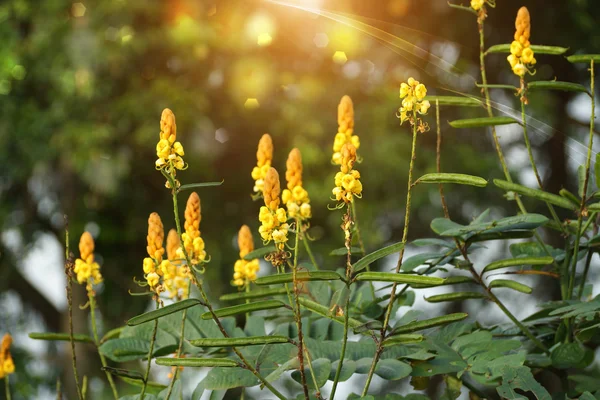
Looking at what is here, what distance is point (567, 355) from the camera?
2.79 ft

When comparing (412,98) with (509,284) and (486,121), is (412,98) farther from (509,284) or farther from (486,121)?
(509,284)

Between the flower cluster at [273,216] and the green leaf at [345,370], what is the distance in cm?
16

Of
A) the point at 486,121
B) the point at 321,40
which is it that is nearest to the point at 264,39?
the point at 321,40

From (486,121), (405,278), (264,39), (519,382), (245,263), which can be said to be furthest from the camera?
(264,39)

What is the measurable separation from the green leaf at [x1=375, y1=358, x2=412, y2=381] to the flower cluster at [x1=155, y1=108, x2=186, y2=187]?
292 millimetres

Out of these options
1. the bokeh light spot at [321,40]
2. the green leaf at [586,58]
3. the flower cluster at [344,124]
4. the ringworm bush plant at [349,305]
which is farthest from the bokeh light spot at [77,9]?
the green leaf at [586,58]

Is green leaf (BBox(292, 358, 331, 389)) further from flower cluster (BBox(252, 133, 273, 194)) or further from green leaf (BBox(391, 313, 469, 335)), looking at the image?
flower cluster (BBox(252, 133, 273, 194))

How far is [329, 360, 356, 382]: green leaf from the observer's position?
747 mm

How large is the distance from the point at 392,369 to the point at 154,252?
28 centimetres

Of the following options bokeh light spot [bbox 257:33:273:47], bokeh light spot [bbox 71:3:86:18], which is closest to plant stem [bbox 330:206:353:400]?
bokeh light spot [bbox 257:33:273:47]

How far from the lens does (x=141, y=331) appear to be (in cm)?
93

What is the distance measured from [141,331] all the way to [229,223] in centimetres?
313

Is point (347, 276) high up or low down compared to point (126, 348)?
up

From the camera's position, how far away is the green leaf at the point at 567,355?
2.77 feet
